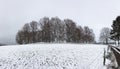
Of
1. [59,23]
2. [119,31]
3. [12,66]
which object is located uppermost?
[59,23]

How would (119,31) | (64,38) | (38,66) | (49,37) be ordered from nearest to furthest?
(38,66)
(119,31)
(49,37)
(64,38)

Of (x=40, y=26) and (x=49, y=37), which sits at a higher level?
(x=40, y=26)

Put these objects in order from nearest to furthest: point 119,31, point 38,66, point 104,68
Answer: point 104,68, point 38,66, point 119,31

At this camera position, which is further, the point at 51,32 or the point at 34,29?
the point at 34,29

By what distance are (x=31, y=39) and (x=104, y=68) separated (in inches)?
2571

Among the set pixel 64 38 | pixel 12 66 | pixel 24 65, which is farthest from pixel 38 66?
pixel 64 38

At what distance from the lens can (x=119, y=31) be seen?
1970 inches

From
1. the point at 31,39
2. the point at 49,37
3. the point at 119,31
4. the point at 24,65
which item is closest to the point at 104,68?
the point at 24,65

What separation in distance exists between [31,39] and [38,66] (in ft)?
203

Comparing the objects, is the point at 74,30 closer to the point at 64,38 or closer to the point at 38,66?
the point at 64,38

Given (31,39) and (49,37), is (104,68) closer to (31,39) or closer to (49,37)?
(49,37)

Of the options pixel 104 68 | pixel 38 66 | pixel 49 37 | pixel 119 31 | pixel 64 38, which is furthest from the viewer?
pixel 64 38

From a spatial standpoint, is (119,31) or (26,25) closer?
(119,31)

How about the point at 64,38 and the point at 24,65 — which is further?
the point at 64,38
